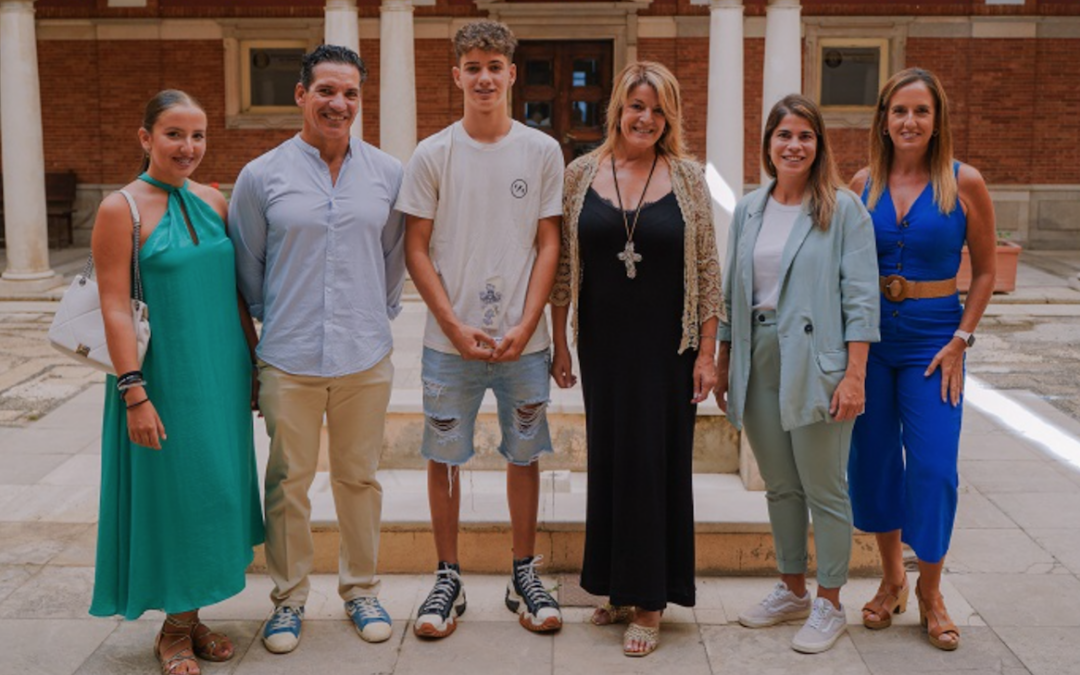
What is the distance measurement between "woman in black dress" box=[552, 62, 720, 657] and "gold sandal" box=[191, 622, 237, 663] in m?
1.30

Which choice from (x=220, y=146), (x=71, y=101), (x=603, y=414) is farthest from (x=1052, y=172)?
(x=603, y=414)

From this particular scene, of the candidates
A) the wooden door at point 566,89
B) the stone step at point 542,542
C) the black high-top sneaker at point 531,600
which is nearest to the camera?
the black high-top sneaker at point 531,600

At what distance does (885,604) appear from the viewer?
449cm

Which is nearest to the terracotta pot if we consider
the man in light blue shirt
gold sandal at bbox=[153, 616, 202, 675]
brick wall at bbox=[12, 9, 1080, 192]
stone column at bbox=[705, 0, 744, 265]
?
stone column at bbox=[705, 0, 744, 265]

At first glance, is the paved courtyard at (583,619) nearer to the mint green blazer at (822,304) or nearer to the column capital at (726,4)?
the mint green blazer at (822,304)

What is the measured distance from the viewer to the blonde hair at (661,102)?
409 centimetres

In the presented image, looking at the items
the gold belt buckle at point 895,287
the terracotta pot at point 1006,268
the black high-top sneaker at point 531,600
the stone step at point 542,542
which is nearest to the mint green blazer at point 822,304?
the gold belt buckle at point 895,287

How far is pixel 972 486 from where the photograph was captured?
636 centimetres

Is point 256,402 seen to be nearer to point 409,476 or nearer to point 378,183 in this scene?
point 378,183

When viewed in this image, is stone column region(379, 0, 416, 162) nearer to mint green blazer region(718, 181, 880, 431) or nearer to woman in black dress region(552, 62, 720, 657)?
woman in black dress region(552, 62, 720, 657)

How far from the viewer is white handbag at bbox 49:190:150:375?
3.92 metres

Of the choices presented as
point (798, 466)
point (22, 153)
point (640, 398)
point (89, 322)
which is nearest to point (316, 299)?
point (89, 322)

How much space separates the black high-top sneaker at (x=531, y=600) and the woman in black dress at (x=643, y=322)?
0.26 m

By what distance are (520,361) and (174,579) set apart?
1328 millimetres
